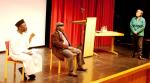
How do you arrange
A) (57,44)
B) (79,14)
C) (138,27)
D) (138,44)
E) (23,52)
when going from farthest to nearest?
(79,14) → (138,44) → (138,27) → (57,44) → (23,52)

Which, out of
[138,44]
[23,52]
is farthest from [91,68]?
[138,44]

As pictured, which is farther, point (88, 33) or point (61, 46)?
point (88, 33)

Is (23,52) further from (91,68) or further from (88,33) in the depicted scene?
(88,33)

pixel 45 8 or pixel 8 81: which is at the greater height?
pixel 45 8

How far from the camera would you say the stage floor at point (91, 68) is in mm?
5930

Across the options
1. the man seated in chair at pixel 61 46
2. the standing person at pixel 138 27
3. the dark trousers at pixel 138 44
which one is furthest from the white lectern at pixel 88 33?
the man seated in chair at pixel 61 46

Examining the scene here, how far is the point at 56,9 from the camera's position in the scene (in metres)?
9.10

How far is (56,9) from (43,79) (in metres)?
3.62

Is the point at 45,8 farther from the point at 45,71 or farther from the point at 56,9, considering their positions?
the point at 45,71

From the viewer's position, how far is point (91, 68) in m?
7.04

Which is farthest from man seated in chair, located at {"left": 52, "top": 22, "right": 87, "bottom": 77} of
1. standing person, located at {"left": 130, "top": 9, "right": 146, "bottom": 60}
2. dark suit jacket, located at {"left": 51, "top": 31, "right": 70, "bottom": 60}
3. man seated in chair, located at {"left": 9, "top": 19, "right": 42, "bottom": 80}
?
standing person, located at {"left": 130, "top": 9, "right": 146, "bottom": 60}

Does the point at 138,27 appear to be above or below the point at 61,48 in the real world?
above

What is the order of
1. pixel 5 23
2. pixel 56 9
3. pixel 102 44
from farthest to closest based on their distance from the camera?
1. pixel 102 44
2. pixel 56 9
3. pixel 5 23

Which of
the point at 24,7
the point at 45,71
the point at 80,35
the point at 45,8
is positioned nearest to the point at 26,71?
the point at 45,71
